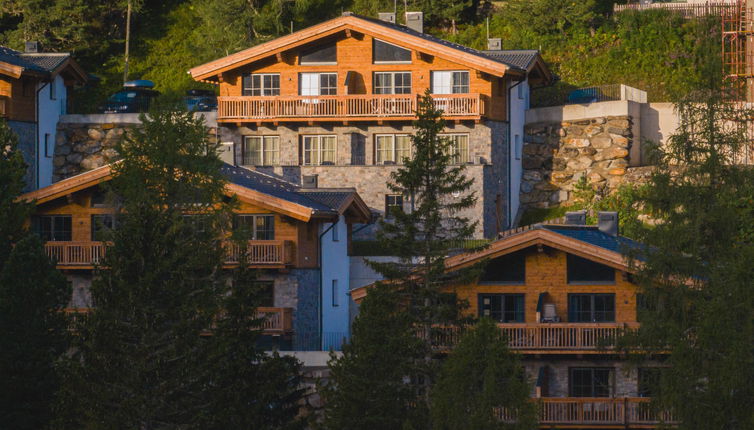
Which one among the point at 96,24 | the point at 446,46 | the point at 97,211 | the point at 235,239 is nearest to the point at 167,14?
the point at 96,24

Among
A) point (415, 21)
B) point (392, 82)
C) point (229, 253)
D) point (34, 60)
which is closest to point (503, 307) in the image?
point (229, 253)

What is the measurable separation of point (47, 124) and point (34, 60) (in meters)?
2.79

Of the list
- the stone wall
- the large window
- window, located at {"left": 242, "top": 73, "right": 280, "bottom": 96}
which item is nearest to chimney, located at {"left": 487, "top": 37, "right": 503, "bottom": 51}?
the stone wall

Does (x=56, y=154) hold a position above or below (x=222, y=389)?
above

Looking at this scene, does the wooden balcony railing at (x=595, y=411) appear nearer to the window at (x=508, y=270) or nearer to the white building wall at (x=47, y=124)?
the window at (x=508, y=270)

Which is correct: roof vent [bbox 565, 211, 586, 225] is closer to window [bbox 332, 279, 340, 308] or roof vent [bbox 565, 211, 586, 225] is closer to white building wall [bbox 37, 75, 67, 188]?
window [bbox 332, 279, 340, 308]

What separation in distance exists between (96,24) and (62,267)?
2940 cm

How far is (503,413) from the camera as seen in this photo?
127 feet

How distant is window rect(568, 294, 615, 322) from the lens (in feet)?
164

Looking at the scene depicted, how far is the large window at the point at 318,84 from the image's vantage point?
6562cm

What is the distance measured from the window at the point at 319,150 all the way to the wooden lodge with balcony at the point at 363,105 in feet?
0.12

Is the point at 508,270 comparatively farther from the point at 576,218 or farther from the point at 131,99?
the point at 131,99

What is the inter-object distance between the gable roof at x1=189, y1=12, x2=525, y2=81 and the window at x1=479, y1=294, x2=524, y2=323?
1505cm

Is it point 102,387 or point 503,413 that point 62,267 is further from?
point 503,413
